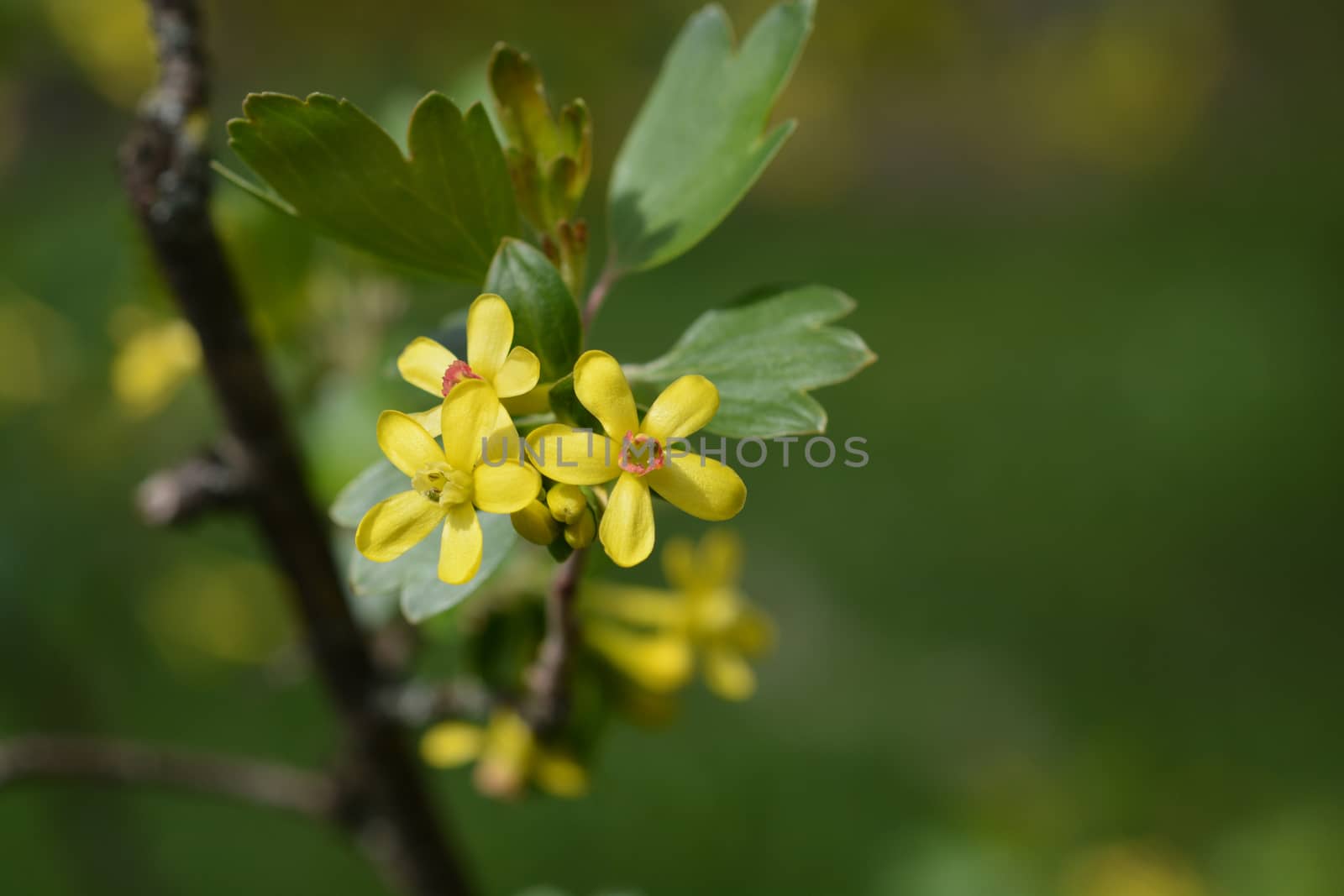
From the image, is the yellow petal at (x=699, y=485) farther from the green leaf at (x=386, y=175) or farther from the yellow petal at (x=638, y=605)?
the yellow petal at (x=638, y=605)

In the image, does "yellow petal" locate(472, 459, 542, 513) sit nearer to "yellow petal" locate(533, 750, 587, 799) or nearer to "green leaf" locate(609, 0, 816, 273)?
"green leaf" locate(609, 0, 816, 273)

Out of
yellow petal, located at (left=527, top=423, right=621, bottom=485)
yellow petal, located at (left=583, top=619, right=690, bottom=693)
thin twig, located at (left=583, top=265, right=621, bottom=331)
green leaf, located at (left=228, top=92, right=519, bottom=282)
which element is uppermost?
green leaf, located at (left=228, top=92, right=519, bottom=282)

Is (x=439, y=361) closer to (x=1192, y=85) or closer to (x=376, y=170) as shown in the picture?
(x=376, y=170)

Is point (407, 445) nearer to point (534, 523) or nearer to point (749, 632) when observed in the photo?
point (534, 523)

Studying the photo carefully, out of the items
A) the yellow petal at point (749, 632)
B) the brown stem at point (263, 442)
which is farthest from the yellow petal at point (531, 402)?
the yellow petal at point (749, 632)

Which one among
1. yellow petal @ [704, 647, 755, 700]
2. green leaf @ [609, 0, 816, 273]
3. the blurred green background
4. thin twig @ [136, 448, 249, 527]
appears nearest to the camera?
green leaf @ [609, 0, 816, 273]

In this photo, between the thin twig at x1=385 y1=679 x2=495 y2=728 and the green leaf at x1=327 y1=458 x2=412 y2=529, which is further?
the thin twig at x1=385 y1=679 x2=495 y2=728

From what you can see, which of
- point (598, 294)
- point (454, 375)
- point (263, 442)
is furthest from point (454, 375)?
point (263, 442)

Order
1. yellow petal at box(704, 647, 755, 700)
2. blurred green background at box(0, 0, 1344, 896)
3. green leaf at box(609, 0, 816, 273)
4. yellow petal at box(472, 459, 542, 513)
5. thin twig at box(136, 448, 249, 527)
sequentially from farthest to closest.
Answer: blurred green background at box(0, 0, 1344, 896) < yellow petal at box(704, 647, 755, 700) < thin twig at box(136, 448, 249, 527) < green leaf at box(609, 0, 816, 273) < yellow petal at box(472, 459, 542, 513)

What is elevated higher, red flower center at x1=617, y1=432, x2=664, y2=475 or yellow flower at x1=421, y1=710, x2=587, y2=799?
red flower center at x1=617, y1=432, x2=664, y2=475

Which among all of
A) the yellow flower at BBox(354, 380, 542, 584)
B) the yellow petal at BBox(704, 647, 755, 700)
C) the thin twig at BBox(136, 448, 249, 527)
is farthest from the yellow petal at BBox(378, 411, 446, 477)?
the yellow petal at BBox(704, 647, 755, 700)
